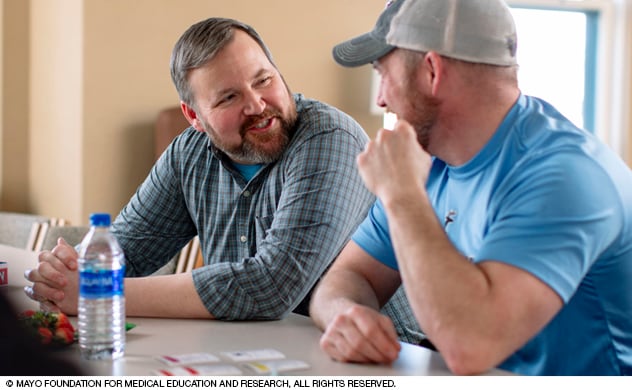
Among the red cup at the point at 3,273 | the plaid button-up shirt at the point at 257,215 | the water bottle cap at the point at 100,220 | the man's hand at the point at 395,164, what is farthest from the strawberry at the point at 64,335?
the red cup at the point at 3,273

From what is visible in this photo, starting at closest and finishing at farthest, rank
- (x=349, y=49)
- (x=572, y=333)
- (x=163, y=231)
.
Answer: (x=572, y=333) → (x=349, y=49) → (x=163, y=231)

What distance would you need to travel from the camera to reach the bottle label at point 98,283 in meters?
1.28

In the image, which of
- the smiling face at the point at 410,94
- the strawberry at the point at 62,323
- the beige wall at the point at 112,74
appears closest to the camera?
the strawberry at the point at 62,323

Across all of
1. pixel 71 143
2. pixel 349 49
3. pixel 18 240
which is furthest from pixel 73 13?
pixel 349 49

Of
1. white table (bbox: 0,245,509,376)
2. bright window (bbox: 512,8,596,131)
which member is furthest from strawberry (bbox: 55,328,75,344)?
bright window (bbox: 512,8,596,131)

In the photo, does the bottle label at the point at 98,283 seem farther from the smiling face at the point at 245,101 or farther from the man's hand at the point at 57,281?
the smiling face at the point at 245,101

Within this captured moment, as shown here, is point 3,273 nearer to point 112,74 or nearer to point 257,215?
point 257,215

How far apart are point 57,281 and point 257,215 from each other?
0.52m

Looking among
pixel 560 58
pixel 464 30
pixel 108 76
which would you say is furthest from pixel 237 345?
pixel 560 58

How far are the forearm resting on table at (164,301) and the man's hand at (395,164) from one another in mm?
509

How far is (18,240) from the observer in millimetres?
4562

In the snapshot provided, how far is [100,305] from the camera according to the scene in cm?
129
